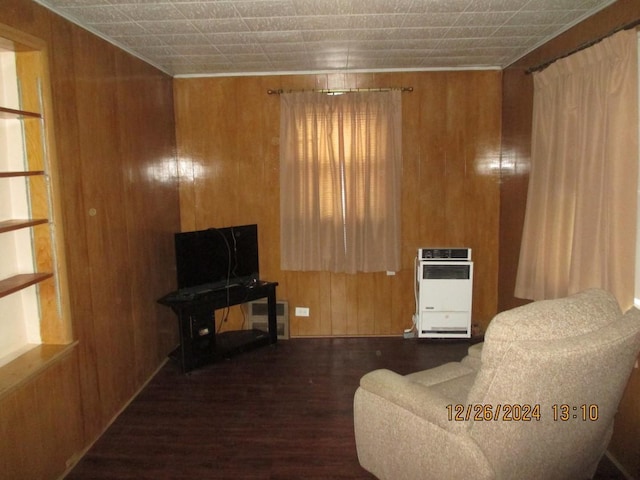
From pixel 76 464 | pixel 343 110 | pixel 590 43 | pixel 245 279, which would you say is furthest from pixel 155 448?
pixel 590 43

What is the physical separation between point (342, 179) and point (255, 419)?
222 centimetres

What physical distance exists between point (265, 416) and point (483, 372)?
1.87 meters

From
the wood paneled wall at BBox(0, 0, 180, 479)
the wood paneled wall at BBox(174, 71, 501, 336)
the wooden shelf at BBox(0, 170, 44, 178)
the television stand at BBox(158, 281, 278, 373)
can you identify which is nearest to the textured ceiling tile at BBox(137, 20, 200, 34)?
the wood paneled wall at BBox(0, 0, 180, 479)

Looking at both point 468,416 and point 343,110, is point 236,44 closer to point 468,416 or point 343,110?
point 343,110

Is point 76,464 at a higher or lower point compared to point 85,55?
lower

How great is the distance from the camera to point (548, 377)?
1.61m

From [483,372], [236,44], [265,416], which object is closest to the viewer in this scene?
[483,372]

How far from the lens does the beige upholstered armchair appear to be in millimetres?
1602

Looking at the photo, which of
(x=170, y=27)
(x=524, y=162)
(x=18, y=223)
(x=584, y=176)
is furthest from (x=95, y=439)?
(x=524, y=162)

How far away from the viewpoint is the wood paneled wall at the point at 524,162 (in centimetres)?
248

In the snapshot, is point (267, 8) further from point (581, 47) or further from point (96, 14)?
point (581, 47)

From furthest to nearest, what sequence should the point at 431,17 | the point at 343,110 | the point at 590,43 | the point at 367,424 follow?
the point at 343,110
the point at 431,17
the point at 590,43
the point at 367,424

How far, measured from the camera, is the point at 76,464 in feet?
8.66
